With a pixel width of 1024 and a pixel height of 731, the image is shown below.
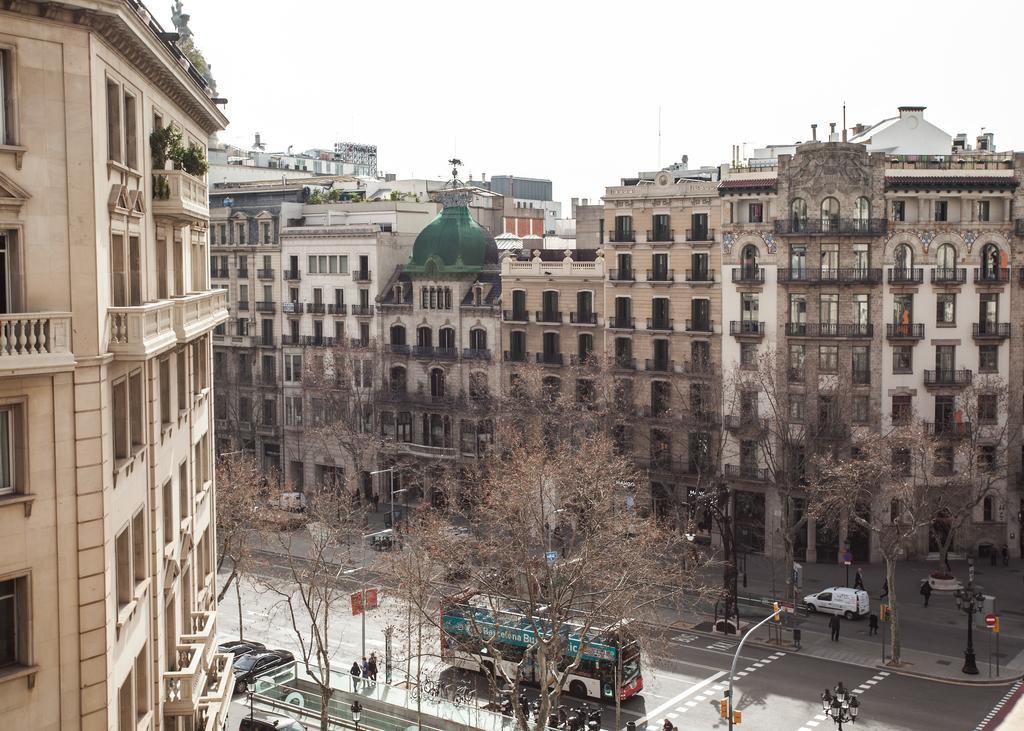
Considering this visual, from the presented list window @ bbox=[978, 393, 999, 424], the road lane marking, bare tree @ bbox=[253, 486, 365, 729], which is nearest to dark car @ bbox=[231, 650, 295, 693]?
bare tree @ bbox=[253, 486, 365, 729]

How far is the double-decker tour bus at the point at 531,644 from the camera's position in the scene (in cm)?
4234

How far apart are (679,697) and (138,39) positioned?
3210cm

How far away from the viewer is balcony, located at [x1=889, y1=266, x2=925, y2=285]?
2462 inches

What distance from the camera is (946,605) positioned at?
5534 centimetres

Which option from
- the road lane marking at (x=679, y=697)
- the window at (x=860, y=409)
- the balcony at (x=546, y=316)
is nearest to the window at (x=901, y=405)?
the window at (x=860, y=409)

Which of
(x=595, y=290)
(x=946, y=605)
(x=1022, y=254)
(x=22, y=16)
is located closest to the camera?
(x=22, y=16)

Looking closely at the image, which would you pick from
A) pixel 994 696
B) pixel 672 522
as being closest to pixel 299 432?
pixel 672 522

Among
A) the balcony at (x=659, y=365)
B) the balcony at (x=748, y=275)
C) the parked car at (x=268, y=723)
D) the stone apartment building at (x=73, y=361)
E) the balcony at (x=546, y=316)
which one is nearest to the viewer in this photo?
the stone apartment building at (x=73, y=361)

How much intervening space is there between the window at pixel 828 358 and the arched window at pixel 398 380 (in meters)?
27.8

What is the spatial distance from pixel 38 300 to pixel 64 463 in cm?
254

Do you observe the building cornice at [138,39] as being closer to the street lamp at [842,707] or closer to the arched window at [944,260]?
the street lamp at [842,707]

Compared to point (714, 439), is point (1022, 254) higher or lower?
higher

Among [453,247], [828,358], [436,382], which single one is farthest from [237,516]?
[828,358]

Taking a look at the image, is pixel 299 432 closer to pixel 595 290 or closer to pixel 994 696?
pixel 595 290
